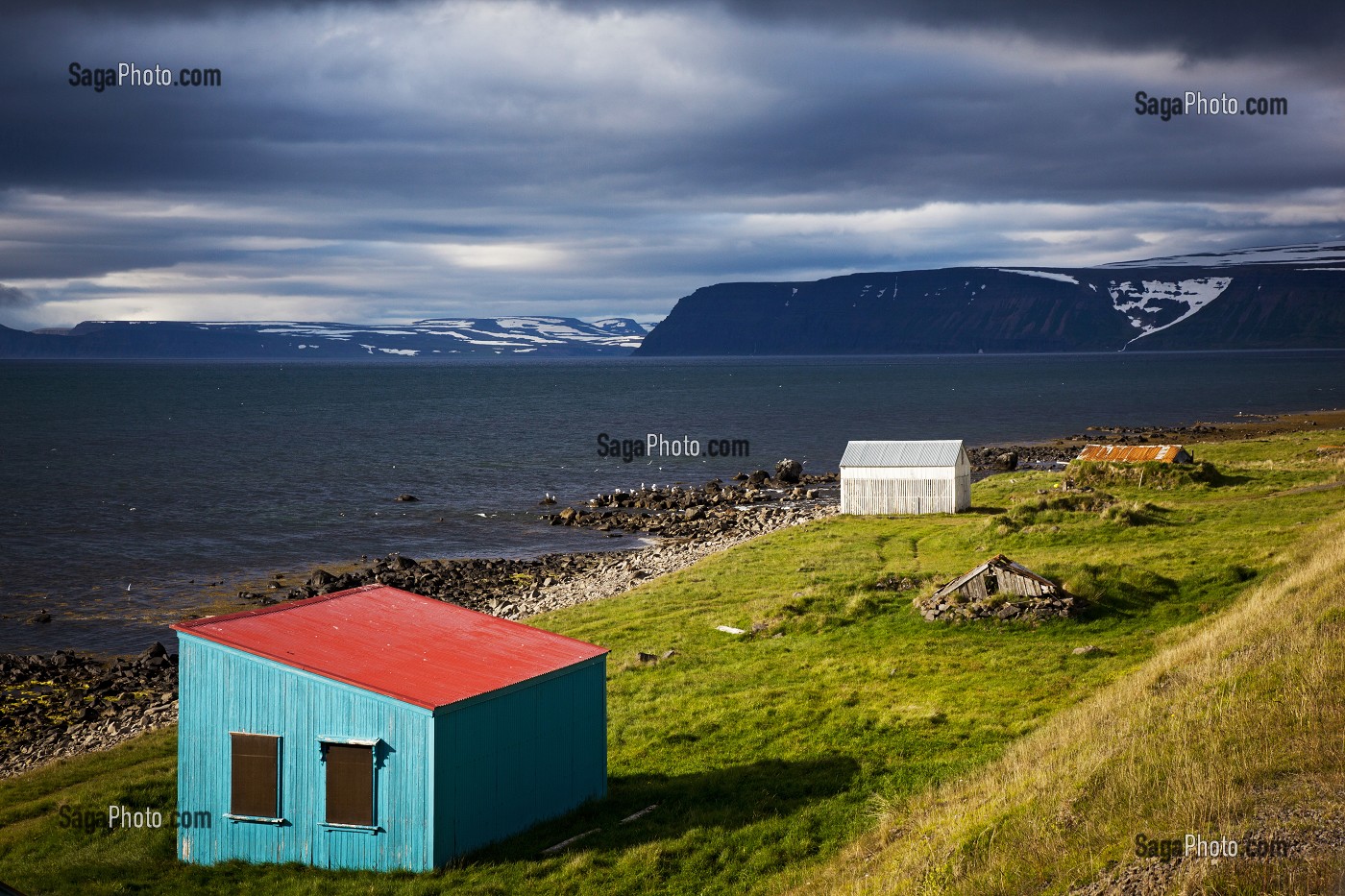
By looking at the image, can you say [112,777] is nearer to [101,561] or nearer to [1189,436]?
[101,561]

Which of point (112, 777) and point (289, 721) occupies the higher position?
point (289, 721)

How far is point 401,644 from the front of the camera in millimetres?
19000

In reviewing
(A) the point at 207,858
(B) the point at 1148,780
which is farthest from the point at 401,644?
(B) the point at 1148,780

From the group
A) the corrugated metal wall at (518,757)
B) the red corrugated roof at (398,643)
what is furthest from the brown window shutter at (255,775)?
the corrugated metal wall at (518,757)

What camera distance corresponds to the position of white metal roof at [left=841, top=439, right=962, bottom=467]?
53281 mm

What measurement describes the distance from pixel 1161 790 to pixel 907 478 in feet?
133

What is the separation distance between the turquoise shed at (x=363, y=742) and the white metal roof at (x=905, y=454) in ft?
121

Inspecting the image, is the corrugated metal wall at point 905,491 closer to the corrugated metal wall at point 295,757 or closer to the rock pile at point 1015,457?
the rock pile at point 1015,457

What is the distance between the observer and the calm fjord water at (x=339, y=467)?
167 feet

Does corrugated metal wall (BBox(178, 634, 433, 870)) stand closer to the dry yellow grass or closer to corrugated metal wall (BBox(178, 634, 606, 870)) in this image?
corrugated metal wall (BBox(178, 634, 606, 870))

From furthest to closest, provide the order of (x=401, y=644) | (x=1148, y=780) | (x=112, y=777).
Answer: (x=112, y=777), (x=401, y=644), (x=1148, y=780)

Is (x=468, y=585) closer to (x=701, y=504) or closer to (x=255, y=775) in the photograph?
(x=701, y=504)

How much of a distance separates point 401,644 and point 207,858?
442 centimetres

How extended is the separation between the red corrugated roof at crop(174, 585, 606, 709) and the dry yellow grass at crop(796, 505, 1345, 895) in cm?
592
